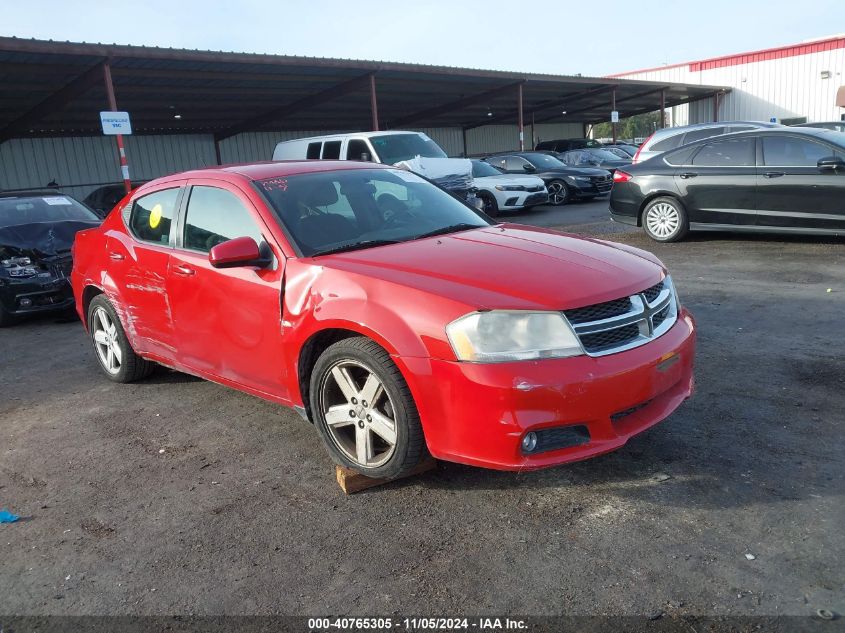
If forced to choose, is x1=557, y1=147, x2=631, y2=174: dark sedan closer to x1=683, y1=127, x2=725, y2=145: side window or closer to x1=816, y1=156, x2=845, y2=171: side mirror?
x1=683, y1=127, x2=725, y2=145: side window

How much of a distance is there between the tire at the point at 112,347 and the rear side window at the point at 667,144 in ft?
34.7

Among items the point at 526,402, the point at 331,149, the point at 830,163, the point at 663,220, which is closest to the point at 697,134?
the point at 663,220

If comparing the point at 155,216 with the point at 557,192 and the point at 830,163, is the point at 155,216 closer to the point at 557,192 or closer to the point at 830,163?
the point at 830,163

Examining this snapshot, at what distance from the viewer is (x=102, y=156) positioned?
27.5 meters

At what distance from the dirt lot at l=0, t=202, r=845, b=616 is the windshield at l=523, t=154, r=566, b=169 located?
1352cm

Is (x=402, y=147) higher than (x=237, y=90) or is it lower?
lower

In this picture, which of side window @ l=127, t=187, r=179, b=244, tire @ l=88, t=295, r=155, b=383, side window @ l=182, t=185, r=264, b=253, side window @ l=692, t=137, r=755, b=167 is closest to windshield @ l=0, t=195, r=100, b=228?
tire @ l=88, t=295, r=155, b=383

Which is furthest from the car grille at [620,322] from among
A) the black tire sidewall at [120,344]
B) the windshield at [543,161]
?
the windshield at [543,161]

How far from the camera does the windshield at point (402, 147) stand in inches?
517

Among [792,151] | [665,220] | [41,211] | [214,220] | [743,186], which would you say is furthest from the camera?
[665,220]

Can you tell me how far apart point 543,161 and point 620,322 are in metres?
15.6

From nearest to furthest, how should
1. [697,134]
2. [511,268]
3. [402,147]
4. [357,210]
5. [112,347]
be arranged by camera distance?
[511,268], [357,210], [112,347], [697,134], [402,147]

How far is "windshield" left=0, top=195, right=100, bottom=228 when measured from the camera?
27.1ft

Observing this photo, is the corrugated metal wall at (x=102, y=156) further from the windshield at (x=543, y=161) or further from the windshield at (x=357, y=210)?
the windshield at (x=357, y=210)
